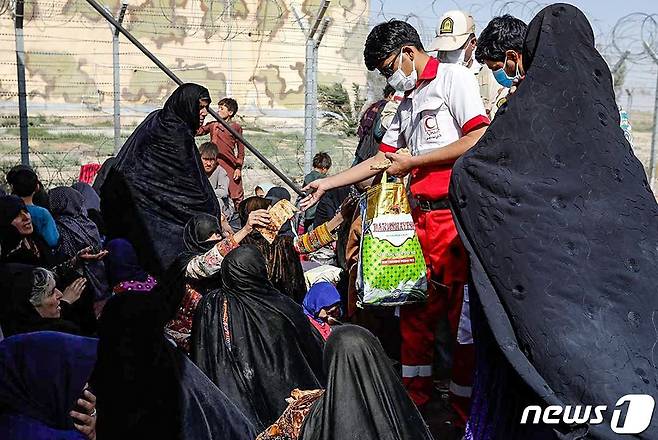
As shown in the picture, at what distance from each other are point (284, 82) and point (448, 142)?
17.2 m

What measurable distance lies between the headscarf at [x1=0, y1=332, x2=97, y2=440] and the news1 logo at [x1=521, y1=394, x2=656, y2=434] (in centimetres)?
153

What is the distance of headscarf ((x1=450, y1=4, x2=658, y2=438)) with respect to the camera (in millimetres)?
2369

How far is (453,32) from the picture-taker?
464cm

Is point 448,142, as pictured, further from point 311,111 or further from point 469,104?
point 311,111

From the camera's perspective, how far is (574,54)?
258cm

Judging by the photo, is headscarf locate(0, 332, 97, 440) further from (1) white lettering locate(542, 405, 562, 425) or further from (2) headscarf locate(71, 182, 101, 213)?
(2) headscarf locate(71, 182, 101, 213)

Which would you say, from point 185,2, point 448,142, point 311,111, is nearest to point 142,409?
point 448,142

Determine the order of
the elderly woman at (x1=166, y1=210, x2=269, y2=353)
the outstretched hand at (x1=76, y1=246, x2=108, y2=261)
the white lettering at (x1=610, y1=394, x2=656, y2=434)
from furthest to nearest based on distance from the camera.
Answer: the outstretched hand at (x1=76, y1=246, x2=108, y2=261)
the elderly woman at (x1=166, y1=210, x2=269, y2=353)
the white lettering at (x1=610, y1=394, x2=656, y2=434)

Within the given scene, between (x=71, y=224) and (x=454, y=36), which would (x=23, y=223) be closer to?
(x=71, y=224)

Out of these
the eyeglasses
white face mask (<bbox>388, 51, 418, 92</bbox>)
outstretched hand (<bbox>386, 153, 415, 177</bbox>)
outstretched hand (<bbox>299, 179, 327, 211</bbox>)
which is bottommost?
outstretched hand (<bbox>299, 179, 327, 211</bbox>)

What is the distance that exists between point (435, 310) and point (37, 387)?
1.99m

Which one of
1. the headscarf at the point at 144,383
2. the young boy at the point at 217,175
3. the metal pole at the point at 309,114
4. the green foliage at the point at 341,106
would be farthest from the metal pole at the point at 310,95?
the green foliage at the point at 341,106

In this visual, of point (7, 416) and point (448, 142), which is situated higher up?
point (448, 142)

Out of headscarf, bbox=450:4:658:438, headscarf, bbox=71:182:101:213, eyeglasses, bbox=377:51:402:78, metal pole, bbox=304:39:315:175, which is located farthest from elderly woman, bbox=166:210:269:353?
metal pole, bbox=304:39:315:175
